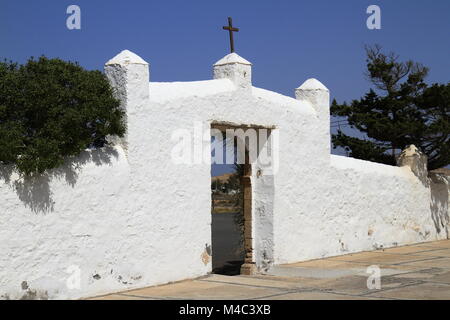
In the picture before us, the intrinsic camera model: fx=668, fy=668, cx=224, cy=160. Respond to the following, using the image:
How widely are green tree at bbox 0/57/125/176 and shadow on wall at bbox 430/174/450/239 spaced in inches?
407

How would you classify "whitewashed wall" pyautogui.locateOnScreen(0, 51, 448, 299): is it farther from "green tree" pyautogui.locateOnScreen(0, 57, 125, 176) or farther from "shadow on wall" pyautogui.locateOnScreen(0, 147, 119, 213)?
"green tree" pyautogui.locateOnScreen(0, 57, 125, 176)

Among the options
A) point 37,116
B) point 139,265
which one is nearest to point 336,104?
point 139,265

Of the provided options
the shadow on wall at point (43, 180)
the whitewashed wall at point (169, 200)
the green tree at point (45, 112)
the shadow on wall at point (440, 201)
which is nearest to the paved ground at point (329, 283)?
the whitewashed wall at point (169, 200)

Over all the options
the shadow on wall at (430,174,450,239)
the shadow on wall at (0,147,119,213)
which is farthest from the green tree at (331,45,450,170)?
the shadow on wall at (0,147,119,213)

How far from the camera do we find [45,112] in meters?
8.09

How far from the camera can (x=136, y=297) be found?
872 cm

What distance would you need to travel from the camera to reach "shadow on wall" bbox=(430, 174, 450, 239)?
16.4 metres

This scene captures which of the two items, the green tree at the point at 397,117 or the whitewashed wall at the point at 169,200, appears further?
the green tree at the point at 397,117

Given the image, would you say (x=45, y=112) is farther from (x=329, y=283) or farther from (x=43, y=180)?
(x=329, y=283)

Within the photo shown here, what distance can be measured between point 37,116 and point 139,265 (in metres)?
2.58

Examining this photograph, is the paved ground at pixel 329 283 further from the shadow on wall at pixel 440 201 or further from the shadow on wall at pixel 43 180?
the shadow on wall at pixel 440 201

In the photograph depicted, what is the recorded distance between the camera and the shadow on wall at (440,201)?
16.4 meters

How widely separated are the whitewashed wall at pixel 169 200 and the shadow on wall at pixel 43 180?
14 millimetres
